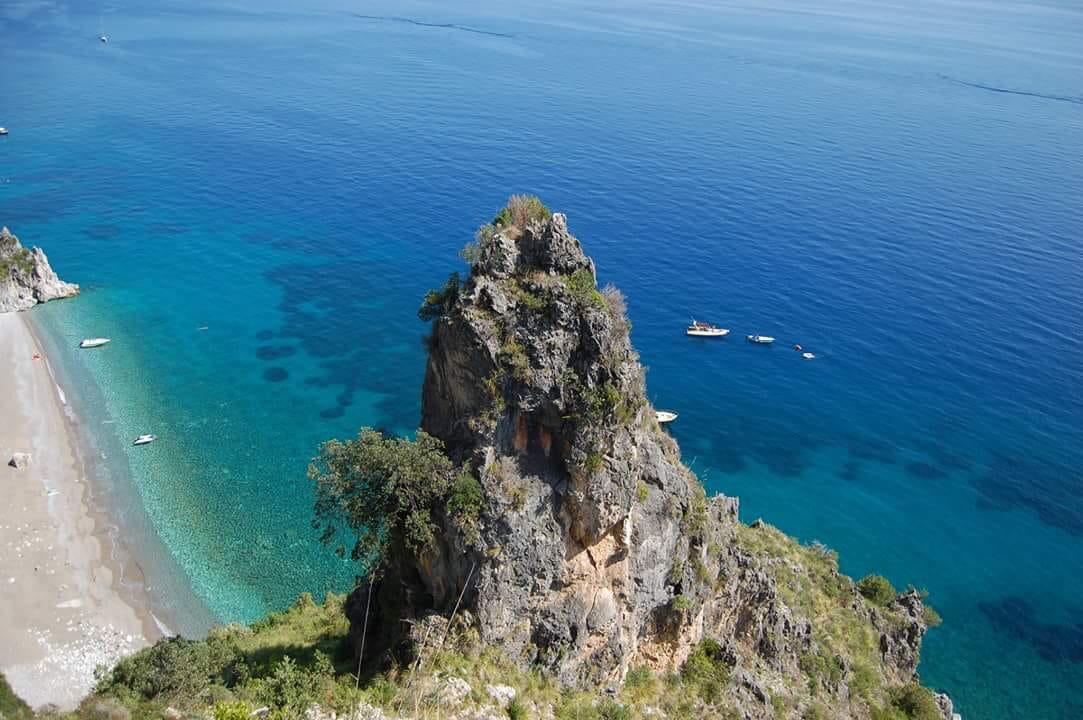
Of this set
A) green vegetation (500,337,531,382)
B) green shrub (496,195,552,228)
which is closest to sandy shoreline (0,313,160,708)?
green vegetation (500,337,531,382)

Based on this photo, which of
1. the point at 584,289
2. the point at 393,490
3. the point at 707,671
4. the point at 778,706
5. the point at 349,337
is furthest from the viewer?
the point at 349,337

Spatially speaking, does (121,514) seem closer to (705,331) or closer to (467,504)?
(467,504)

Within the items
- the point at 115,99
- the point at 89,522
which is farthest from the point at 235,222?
the point at 115,99

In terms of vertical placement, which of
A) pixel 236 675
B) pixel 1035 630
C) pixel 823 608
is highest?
pixel 823 608

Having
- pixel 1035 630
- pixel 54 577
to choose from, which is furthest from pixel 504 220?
pixel 1035 630

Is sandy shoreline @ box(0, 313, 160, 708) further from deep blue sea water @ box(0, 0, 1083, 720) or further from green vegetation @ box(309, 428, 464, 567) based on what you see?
green vegetation @ box(309, 428, 464, 567)

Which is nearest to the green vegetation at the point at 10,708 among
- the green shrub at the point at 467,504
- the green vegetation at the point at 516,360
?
the green shrub at the point at 467,504

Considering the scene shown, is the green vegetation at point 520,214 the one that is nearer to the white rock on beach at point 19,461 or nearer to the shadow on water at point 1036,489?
the white rock on beach at point 19,461

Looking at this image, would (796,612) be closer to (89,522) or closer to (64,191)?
(89,522)
